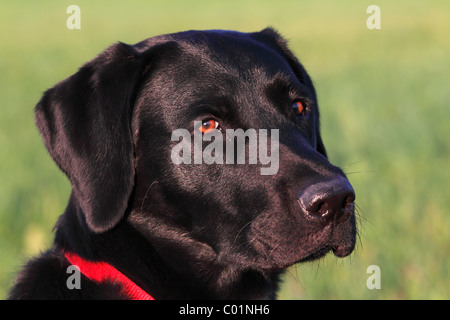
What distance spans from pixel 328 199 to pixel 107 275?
1041 millimetres

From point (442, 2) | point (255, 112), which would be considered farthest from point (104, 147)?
point (442, 2)

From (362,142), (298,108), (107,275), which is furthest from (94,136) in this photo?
(362,142)

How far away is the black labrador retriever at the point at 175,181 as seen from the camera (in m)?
3.01

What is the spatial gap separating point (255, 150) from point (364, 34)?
18.4m

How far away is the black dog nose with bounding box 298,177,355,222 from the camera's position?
2.78 m

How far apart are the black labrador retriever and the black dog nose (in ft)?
0.09

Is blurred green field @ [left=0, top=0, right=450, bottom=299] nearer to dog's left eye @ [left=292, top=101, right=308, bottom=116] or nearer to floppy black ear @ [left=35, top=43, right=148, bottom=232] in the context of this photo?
floppy black ear @ [left=35, top=43, right=148, bottom=232]

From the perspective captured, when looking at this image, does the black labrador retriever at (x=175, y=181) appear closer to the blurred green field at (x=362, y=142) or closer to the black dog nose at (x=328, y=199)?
the black dog nose at (x=328, y=199)

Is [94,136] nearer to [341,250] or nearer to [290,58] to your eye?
[341,250]

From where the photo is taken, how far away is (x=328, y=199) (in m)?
2.78

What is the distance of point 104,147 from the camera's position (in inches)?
122

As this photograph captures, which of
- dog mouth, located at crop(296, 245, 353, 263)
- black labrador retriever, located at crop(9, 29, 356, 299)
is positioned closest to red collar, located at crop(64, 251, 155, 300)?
black labrador retriever, located at crop(9, 29, 356, 299)
